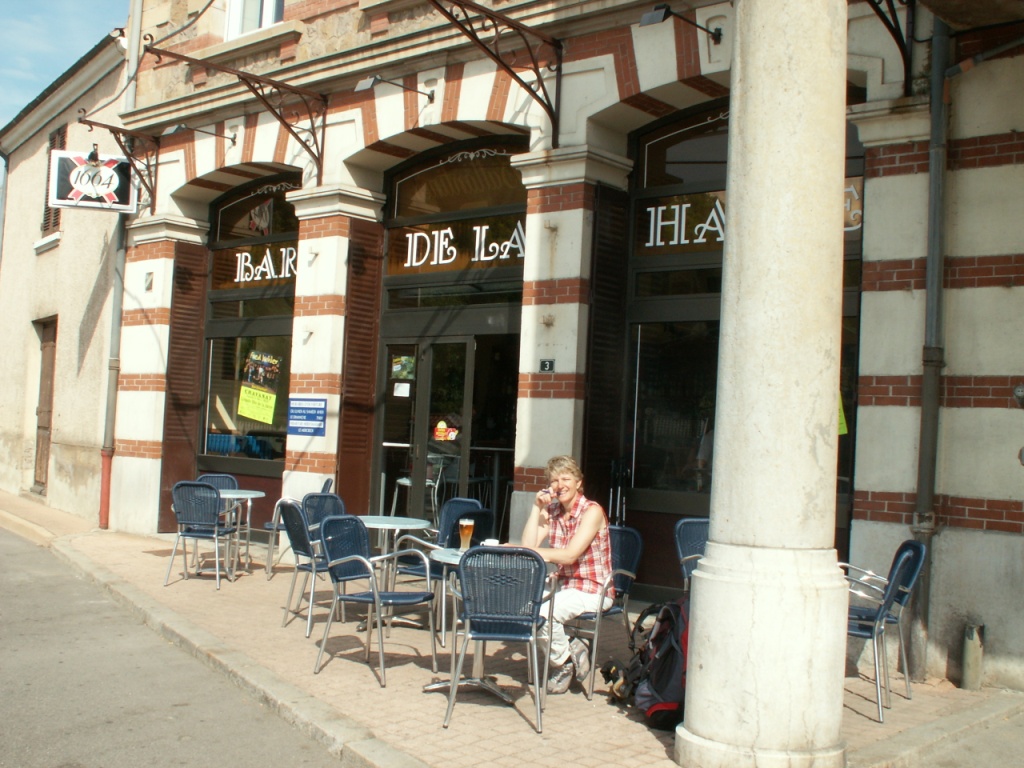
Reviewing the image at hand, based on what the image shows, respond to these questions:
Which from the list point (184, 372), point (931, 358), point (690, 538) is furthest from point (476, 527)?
point (184, 372)

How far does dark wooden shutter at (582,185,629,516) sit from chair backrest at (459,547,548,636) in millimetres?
3353

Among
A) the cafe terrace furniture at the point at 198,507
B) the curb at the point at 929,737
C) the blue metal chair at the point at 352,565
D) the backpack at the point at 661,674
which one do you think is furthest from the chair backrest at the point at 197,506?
the curb at the point at 929,737

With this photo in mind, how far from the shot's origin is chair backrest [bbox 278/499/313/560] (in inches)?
291

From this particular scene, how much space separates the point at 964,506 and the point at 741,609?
8.91ft

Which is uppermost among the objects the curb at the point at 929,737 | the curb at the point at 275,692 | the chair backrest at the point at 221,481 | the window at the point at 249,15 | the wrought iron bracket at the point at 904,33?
the window at the point at 249,15

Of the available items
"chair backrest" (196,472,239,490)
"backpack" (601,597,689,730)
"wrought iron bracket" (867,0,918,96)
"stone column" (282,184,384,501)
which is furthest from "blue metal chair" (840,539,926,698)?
"chair backrest" (196,472,239,490)

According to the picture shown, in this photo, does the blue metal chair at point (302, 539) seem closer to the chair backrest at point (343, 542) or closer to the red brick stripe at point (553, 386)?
the chair backrest at point (343, 542)

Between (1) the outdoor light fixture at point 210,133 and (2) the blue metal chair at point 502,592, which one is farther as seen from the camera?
(1) the outdoor light fixture at point 210,133

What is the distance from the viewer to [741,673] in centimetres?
487

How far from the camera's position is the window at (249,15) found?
1272 cm

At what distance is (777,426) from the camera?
501cm

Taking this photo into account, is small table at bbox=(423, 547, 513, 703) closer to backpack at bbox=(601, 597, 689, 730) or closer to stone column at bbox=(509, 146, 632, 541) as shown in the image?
backpack at bbox=(601, 597, 689, 730)

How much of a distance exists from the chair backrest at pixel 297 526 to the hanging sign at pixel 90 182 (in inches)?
282

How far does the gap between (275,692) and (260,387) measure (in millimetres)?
7135
